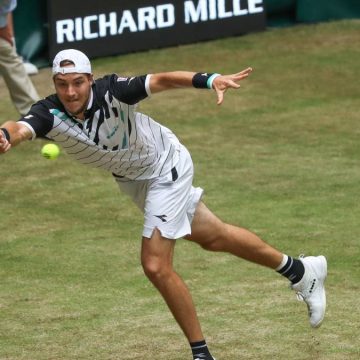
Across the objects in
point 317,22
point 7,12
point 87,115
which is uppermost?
point 87,115

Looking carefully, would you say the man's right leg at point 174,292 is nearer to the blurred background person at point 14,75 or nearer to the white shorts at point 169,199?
the white shorts at point 169,199

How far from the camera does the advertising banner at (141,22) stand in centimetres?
1609

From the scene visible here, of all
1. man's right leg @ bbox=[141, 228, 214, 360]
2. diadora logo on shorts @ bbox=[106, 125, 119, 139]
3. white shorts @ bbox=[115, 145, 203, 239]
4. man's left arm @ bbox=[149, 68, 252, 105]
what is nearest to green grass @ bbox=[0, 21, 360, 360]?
man's right leg @ bbox=[141, 228, 214, 360]

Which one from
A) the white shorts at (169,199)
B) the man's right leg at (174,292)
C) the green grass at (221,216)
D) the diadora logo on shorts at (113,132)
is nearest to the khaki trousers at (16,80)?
the green grass at (221,216)

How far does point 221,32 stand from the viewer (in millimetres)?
17641

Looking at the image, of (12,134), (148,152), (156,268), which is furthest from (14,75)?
(156,268)

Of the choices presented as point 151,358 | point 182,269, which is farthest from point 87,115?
point 182,269

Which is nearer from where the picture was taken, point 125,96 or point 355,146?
point 125,96

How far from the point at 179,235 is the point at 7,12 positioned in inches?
251

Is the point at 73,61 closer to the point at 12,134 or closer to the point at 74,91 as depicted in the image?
the point at 74,91

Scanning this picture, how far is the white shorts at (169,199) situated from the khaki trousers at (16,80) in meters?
5.66

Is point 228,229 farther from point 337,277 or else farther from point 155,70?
point 155,70

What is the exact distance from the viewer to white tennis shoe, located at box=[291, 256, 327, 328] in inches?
319

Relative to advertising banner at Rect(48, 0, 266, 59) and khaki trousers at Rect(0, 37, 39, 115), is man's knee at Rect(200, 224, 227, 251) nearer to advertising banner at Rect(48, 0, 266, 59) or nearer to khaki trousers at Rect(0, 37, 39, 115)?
khaki trousers at Rect(0, 37, 39, 115)
